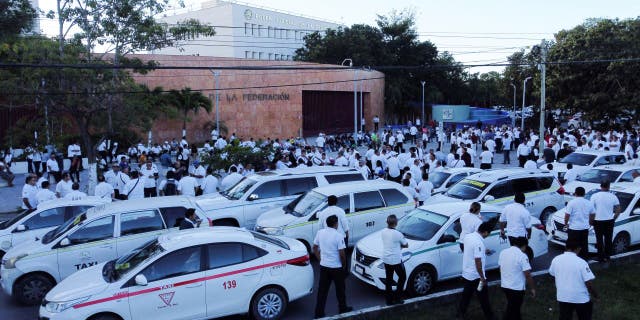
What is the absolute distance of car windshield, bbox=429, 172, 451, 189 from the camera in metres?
15.4

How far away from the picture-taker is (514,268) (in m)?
6.82

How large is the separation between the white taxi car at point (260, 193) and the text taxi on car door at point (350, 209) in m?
0.82

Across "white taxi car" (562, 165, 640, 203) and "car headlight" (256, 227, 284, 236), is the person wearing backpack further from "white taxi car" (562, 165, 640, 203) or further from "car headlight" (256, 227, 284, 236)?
"white taxi car" (562, 165, 640, 203)

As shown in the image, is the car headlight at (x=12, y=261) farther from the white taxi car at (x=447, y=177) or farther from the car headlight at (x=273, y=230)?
the white taxi car at (x=447, y=177)

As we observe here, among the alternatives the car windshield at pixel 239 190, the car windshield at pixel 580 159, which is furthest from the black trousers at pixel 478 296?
the car windshield at pixel 580 159

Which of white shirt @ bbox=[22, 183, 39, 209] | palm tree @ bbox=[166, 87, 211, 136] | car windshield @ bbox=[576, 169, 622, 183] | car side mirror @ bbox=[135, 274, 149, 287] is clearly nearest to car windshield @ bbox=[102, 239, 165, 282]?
car side mirror @ bbox=[135, 274, 149, 287]

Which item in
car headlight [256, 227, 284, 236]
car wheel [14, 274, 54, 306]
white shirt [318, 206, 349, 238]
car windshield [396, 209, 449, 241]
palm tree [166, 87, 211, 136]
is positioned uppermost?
palm tree [166, 87, 211, 136]

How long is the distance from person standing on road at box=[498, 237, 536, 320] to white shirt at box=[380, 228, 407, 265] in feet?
5.06

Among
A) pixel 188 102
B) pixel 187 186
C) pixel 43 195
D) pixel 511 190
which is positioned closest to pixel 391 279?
pixel 511 190

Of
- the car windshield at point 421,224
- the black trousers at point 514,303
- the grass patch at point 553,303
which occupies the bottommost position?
the grass patch at point 553,303

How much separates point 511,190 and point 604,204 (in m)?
2.91

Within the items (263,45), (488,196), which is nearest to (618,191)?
(488,196)

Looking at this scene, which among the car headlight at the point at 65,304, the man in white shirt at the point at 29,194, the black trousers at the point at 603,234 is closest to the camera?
the car headlight at the point at 65,304

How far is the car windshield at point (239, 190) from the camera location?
1265 centimetres
